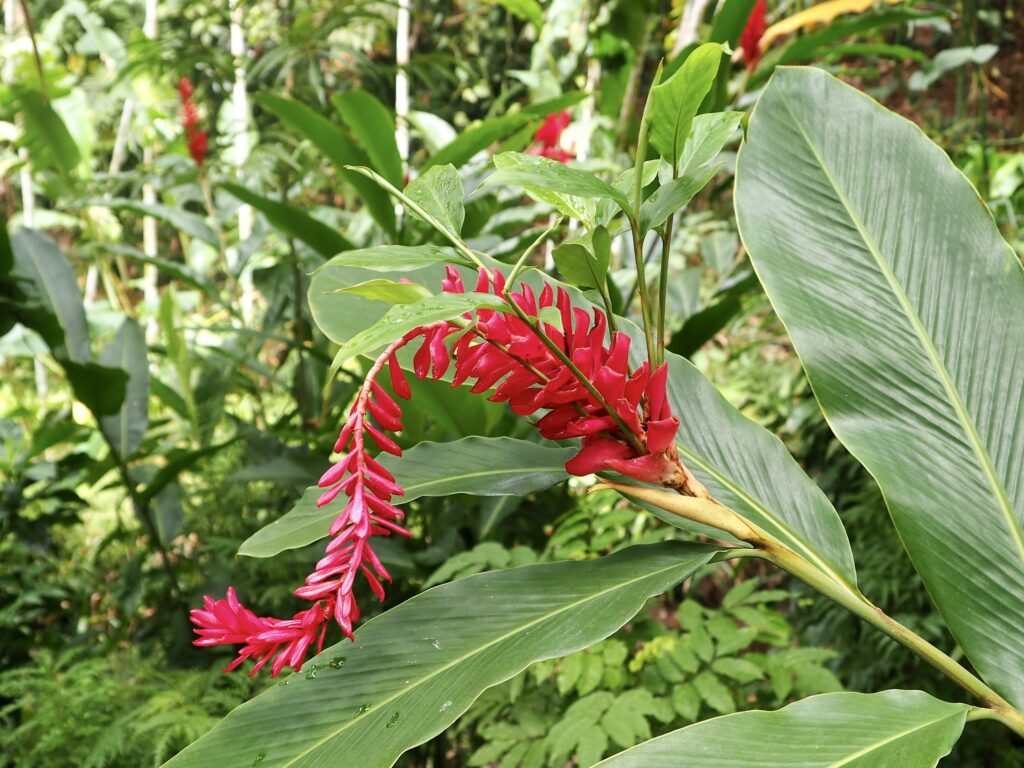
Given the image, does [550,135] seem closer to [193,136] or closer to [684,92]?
[193,136]

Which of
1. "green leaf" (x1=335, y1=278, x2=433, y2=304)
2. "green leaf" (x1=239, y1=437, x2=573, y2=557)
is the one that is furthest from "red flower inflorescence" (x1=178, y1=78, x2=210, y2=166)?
"green leaf" (x1=335, y1=278, x2=433, y2=304)

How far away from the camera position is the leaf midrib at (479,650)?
17.8 inches

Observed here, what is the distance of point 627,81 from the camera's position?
6.39ft

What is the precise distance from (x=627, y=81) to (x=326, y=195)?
2.75m

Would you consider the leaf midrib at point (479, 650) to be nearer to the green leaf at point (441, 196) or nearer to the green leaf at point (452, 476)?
the green leaf at point (452, 476)

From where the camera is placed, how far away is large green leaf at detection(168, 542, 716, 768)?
17.4 inches

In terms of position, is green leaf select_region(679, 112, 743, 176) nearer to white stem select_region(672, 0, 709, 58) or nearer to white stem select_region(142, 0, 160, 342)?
white stem select_region(672, 0, 709, 58)

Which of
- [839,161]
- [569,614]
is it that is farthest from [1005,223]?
[569,614]

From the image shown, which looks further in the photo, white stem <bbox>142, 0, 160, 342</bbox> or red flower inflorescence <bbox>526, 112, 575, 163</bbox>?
white stem <bbox>142, 0, 160, 342</bbox>

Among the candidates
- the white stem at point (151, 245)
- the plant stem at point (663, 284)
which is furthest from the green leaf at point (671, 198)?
the white stem at point (151, 245)

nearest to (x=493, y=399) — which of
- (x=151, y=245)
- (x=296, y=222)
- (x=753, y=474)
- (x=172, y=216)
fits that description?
(x=753, y=474)

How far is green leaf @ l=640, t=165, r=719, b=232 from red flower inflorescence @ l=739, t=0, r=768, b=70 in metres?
1.17

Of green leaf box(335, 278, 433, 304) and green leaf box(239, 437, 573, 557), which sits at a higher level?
green leaf box(335, 278, 433, 304)

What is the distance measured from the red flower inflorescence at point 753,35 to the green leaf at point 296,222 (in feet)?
2.56
